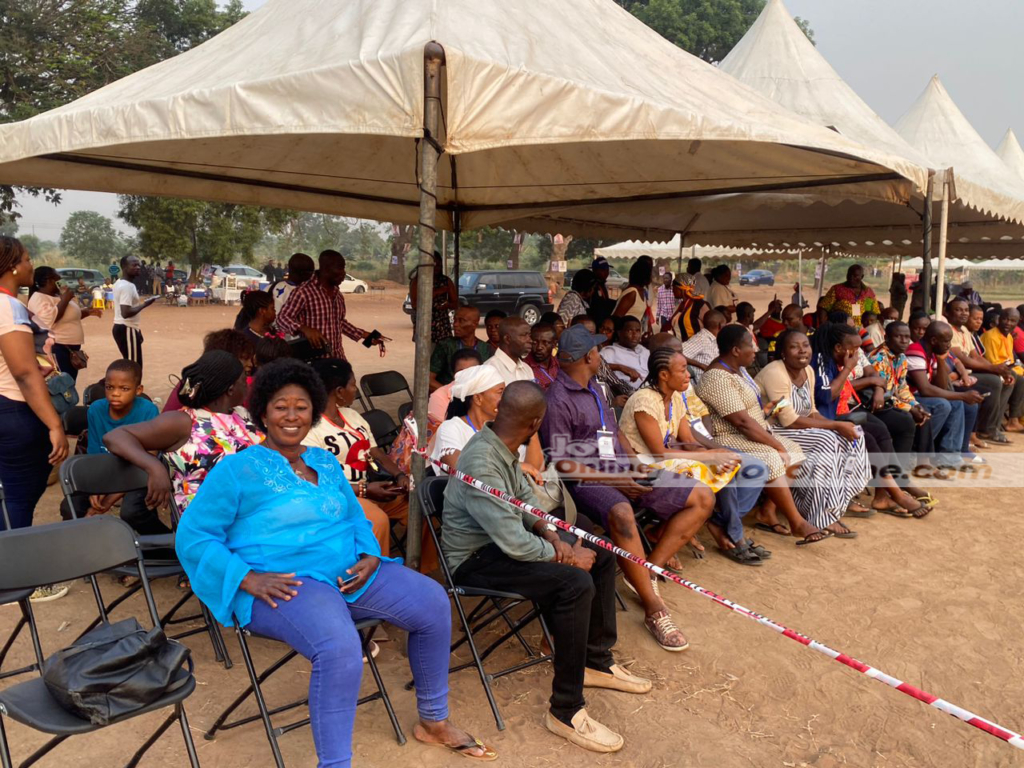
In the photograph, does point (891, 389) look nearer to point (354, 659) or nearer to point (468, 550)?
point (468, 550)

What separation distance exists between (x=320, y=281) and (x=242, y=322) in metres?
0.77

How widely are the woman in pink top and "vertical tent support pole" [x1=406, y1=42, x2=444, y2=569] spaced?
66.5 inches

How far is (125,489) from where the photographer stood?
3.41 metres

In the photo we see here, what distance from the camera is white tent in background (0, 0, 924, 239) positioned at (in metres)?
3.35

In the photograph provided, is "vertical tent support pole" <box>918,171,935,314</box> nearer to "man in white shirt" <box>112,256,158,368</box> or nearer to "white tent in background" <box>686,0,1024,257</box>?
"white tent in background" <box>686,0,1024,257</box>

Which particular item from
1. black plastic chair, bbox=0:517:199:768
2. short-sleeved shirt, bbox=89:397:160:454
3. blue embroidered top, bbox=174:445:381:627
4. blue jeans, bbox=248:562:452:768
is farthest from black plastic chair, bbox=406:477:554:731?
short-sleeved shirt, bbox=89:397:160:454

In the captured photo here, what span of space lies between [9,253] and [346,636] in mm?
2563

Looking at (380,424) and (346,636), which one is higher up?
(380,424)

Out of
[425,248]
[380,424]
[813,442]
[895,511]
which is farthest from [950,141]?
[425,248]

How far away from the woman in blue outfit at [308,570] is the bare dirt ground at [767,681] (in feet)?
1.18

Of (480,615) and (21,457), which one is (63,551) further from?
(480,615)

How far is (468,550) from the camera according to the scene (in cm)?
317

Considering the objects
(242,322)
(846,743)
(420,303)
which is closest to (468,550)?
(420,303)

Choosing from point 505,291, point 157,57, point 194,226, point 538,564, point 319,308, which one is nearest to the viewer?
point 538,564
